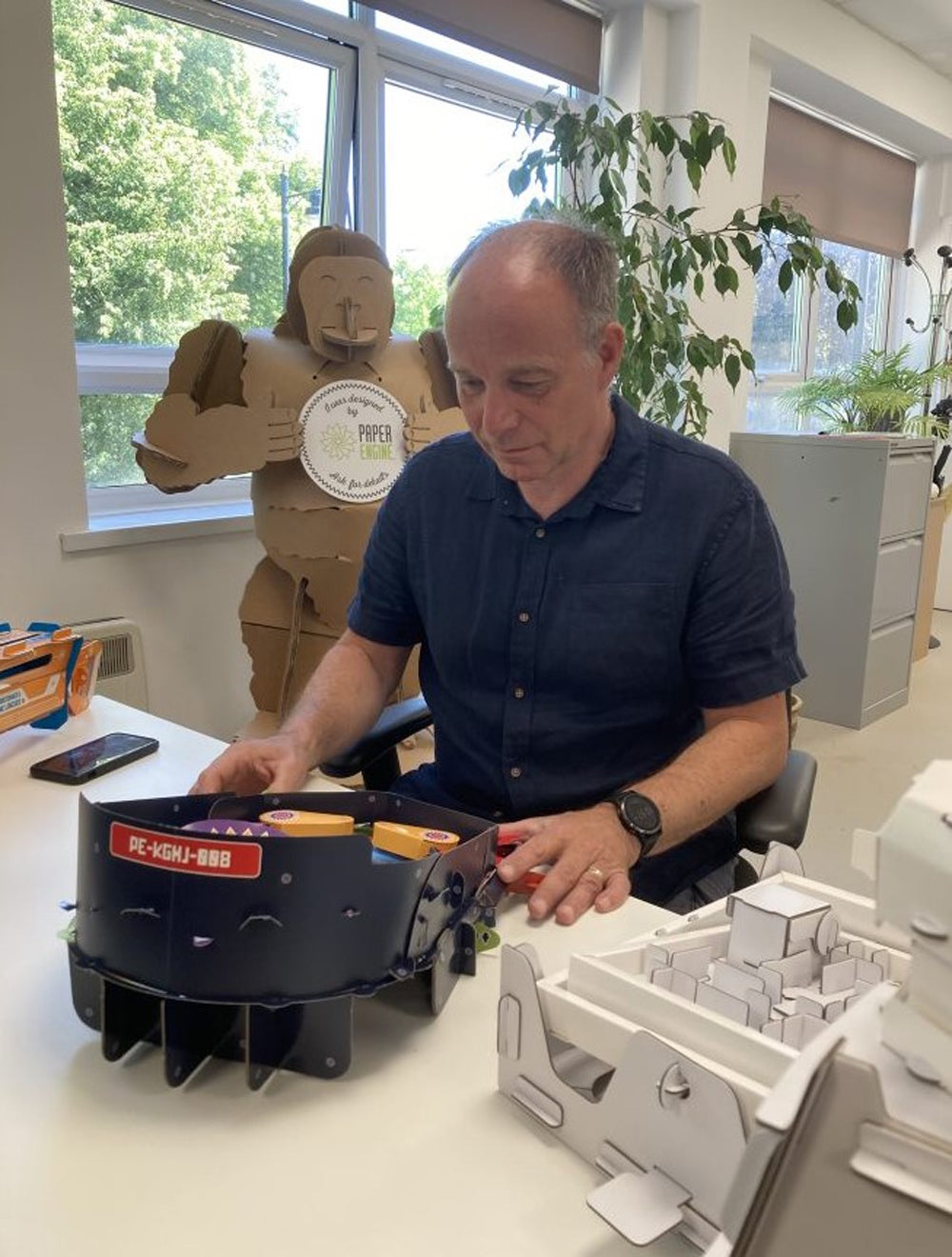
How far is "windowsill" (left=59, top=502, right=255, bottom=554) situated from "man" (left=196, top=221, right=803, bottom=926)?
104cm

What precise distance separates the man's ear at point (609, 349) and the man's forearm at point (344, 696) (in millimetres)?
494

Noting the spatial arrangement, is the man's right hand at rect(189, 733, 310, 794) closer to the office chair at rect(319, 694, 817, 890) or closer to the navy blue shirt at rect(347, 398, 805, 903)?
the office chair at rect(319, 694, 817, 890)

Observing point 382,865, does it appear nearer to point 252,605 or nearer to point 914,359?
point 252,605

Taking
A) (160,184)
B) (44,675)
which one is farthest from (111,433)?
(44,675)

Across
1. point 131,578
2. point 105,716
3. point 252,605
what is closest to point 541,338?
point 105,716

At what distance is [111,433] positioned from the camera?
2.34 metres

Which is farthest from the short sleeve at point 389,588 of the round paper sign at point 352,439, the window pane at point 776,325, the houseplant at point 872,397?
the window pane at point 776,325

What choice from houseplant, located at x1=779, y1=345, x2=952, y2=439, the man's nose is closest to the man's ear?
the man's nose

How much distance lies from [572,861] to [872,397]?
339 cm

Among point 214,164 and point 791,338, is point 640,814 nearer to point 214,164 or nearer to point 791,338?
point 214,164

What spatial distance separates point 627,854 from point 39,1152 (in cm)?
58

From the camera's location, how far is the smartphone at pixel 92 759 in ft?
3.76

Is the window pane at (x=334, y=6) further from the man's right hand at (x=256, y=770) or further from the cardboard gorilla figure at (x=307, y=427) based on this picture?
the man's right hand at (x=256, y=770)

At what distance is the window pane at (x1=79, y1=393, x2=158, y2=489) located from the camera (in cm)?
230
